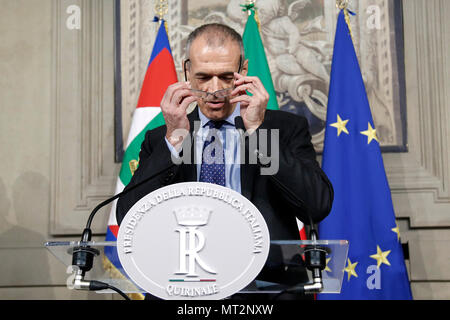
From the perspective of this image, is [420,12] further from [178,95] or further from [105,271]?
[105,271]

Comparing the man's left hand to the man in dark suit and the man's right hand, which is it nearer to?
the man in dark suit

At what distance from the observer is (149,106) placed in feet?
11.7

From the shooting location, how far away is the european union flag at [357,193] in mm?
3129

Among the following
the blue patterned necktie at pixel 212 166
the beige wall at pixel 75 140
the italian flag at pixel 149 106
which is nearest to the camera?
the blue patterned necktie at pixel 212 166

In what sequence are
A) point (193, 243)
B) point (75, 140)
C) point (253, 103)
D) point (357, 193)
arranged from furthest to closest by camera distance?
point (75, 140), point (357, 193), point (253, 103), point (193, 243)

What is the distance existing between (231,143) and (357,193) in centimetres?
160

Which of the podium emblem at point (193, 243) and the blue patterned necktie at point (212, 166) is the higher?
the blue patterned necktie at point (212, 166)

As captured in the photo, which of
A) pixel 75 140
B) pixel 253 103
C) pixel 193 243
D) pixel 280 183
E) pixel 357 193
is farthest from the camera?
pixel 75 140

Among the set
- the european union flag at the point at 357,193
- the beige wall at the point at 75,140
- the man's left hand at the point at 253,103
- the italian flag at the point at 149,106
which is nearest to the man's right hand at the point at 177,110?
the man's left hand at the point at 253,103

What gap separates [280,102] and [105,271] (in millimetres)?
2566

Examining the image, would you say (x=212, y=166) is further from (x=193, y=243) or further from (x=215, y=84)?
(x=193, y=243)

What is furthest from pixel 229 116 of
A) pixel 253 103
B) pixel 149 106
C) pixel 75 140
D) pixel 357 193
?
Answer: pixel 75 140

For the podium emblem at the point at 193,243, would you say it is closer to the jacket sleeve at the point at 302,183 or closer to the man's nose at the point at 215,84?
the jacket sleeve at the point at 302,183

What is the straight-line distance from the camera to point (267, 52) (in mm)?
3875
